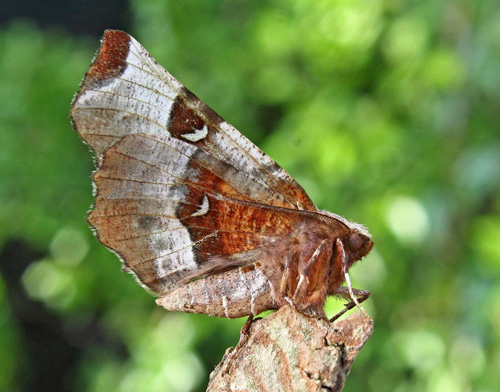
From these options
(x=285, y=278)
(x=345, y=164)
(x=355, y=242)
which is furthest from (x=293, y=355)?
(x=345, y=164)

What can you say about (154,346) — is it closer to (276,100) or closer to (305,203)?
(276,100)

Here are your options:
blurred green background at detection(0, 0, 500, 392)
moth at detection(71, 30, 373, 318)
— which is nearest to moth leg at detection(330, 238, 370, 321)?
moth at detection(71, 30, 373, 318)

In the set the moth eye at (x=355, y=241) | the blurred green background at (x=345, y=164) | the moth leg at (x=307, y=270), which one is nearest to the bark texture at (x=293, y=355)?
the moth leg at (x=307, y=270)

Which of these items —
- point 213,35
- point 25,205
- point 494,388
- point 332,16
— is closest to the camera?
point 494,388

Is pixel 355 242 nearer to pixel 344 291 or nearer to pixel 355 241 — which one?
pixel 355 241

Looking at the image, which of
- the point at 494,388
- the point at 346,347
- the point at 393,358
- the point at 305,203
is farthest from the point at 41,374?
the point at 346,347

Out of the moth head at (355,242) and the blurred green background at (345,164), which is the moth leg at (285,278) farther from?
the blurred green background at (345,164)

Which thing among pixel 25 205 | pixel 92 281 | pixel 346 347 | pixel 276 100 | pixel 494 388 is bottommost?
pixel 346 347

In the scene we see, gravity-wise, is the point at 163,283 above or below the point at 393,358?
below
